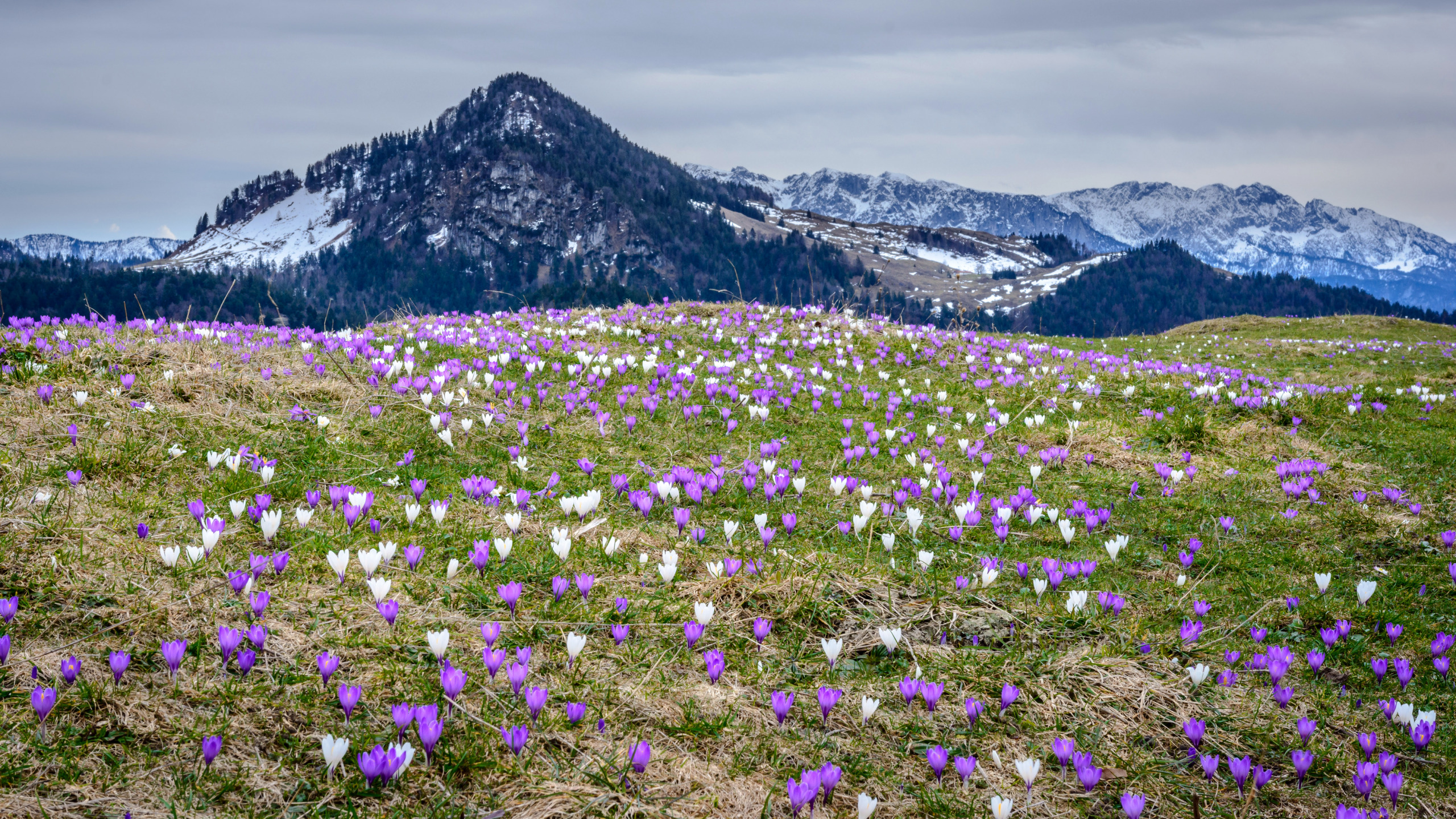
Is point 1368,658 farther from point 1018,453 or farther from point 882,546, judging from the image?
point 1018,453

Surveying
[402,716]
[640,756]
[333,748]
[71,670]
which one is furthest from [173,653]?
[640,756]

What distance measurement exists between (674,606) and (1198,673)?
113 inches

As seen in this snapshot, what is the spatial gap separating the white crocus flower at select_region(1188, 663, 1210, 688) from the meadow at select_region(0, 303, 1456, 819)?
86mm

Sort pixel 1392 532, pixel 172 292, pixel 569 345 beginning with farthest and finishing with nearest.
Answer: pixel 172 292, pixel 569 345, pixel 1392 532

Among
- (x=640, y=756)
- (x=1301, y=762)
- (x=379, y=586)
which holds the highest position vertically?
(x=379, y=586)

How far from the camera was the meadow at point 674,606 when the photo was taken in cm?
318

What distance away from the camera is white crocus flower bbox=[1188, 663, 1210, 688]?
3988 mm

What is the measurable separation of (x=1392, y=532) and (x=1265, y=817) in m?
5.51

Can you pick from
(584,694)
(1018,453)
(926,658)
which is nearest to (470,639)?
(584,694)

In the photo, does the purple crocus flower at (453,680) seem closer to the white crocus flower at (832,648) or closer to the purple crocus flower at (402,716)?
the purple crocus flower at (402,716)

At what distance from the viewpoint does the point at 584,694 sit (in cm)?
372

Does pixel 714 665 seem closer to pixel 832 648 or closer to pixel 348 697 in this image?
pixel 832 648

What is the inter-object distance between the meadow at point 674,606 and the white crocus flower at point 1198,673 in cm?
9

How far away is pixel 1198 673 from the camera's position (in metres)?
4.01
